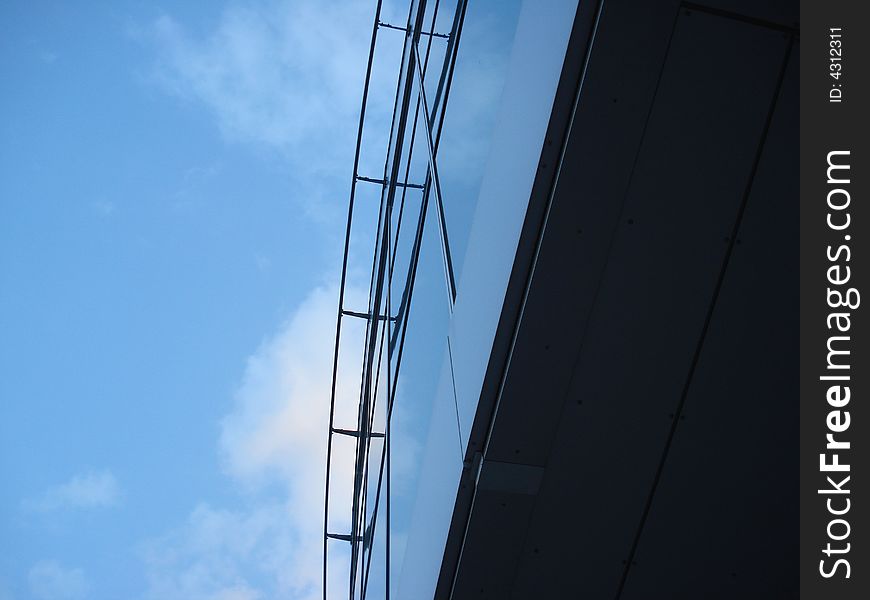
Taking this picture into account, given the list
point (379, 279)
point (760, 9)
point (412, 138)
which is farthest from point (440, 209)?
point (379, 279)

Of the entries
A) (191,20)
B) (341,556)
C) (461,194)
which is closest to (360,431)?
(341,556)

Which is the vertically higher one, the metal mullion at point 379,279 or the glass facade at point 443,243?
the metal mullion at point 379,279

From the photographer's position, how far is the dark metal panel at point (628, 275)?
3.54 metres

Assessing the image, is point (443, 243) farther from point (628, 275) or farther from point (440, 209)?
point (628, 275)

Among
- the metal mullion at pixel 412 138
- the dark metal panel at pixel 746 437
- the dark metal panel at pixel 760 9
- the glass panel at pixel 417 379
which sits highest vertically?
the metal mullion at pixel 412 138

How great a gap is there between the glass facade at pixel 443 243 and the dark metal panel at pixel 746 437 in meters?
1.14

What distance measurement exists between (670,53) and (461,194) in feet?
8.23

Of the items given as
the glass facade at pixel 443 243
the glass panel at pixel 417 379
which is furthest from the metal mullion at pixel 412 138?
the glass panel at pixel 417 379

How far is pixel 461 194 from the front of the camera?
5820mm

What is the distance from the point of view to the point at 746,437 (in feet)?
13.9

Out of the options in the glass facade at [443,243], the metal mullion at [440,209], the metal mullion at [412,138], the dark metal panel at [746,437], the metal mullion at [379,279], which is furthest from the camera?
the metal mullion at [379,279]

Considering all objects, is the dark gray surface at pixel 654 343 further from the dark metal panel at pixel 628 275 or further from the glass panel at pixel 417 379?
the glass panel at pixel 417 379

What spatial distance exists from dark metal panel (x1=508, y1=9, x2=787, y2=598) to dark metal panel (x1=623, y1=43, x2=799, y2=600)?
119 mm
